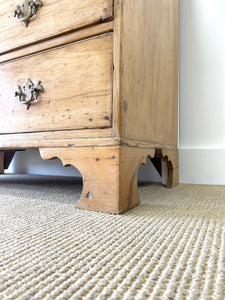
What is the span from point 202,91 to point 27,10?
2.77 ft

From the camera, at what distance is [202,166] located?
3.81 ft

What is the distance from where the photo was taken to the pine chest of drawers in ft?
2.03

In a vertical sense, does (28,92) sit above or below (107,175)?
above

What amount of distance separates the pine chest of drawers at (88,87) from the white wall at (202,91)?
354mm

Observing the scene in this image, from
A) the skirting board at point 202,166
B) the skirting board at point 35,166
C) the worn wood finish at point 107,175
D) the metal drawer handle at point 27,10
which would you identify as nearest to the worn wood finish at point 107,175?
the worn wood finish at point 107,175

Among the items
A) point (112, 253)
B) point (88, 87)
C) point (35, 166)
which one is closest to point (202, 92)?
point (88, 87)

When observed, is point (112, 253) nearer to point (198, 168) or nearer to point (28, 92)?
point (28, 92)

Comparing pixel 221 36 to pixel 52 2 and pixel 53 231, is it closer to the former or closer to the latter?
pixel 52 2

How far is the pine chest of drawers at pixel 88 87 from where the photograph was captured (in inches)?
24.4

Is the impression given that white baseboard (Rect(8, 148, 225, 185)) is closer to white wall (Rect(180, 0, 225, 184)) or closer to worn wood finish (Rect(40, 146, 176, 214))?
white wall (Rect(180, 0, 225, 184))

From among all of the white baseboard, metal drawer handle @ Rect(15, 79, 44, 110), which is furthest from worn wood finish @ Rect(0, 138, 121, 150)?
the white baseboard

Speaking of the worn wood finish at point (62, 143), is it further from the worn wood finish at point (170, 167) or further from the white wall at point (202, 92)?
the white wall at point (202, 92)

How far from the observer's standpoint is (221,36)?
45.6 inches

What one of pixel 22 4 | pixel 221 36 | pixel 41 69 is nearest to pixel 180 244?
pixel 41 69
